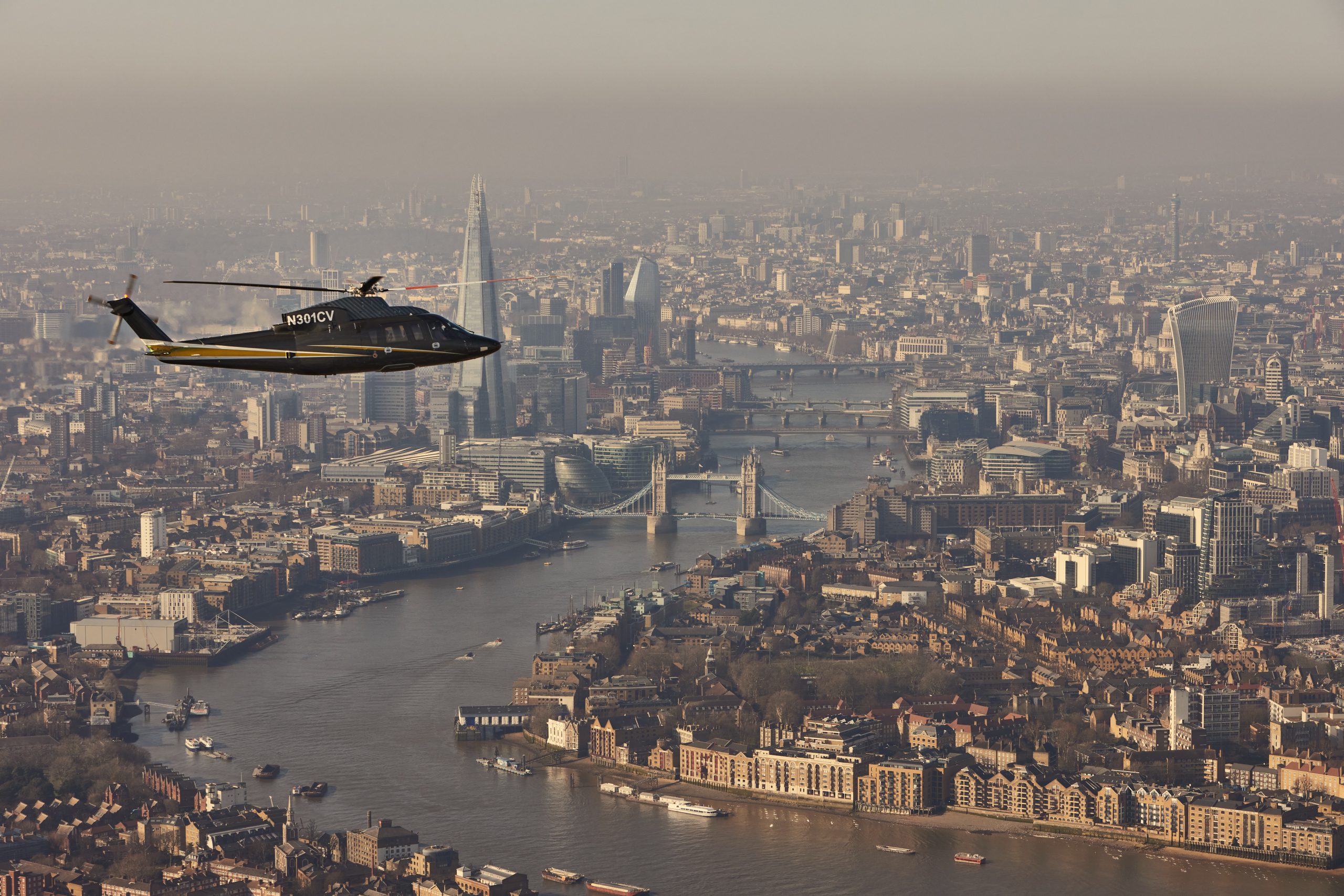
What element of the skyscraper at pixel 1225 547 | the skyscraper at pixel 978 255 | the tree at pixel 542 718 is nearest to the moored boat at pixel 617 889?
the tree at pixel 542 718

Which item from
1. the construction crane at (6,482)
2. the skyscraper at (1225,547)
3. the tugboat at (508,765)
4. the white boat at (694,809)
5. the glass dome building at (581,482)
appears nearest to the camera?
the white boat at (694,809)

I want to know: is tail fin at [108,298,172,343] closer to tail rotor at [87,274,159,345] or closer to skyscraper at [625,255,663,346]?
tail rotor at [87,274,159,345]

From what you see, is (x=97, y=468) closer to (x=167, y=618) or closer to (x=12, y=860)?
(x=167, y=618)

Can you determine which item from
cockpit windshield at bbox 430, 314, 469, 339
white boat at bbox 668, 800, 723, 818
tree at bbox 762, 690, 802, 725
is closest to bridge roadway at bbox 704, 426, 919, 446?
tree at bbox 762, 690, 802, 725

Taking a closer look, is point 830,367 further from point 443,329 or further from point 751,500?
point 443,329

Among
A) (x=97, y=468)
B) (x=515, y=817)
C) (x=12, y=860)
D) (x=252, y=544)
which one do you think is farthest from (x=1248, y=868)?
(x=97, y=468)

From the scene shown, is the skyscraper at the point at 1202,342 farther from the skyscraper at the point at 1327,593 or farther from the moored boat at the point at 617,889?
the moored boat at the point at 617,889

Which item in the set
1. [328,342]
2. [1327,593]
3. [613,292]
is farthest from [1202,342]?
[328,342]
